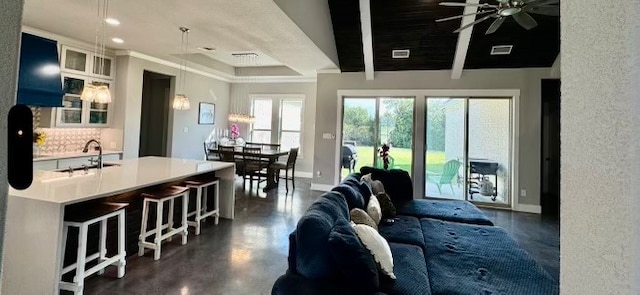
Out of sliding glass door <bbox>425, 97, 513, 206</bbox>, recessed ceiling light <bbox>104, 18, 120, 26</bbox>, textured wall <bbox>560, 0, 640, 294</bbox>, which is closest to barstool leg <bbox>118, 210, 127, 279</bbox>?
recessed ceiling light <bbox>104, 18, 120, 26</bbox>

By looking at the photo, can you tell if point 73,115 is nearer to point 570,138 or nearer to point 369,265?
point 369,265

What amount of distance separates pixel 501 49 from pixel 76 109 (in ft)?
25.0

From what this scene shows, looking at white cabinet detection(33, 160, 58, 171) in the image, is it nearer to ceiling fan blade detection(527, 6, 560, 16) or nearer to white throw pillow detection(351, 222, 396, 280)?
white throw pillow detection(351, 222, 396, 280)

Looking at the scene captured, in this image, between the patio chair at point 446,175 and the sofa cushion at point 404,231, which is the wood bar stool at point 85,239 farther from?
the patio chair at point 446,175

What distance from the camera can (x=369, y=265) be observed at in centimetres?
184

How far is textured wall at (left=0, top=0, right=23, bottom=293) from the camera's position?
72cm

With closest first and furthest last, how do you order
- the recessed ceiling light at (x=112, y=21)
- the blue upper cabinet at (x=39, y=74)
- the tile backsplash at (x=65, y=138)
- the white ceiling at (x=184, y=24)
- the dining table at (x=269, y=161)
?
the white ceiling at (x=184, y=24) → the blue upper cabinet at (x=39, y=74) → the recessed ceiling light at (x=112, y=21) → the tile backsplash at (x=65, y=138) → the dining table at (x=269, y=161)

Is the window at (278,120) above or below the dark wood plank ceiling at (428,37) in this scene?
below

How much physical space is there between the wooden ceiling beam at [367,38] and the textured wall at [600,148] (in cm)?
477

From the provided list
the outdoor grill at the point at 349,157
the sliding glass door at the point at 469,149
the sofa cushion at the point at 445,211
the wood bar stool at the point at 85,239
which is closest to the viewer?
the wood bar stool at the point at 85,239

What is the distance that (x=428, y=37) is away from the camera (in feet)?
18.8

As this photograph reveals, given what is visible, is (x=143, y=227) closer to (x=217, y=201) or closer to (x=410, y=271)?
(x=217, y=201)

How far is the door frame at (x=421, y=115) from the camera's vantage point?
616cm

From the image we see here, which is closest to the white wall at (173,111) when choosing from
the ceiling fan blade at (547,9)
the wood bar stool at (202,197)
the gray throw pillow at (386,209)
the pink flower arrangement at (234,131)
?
the pink flower arrangement at (234,131)
